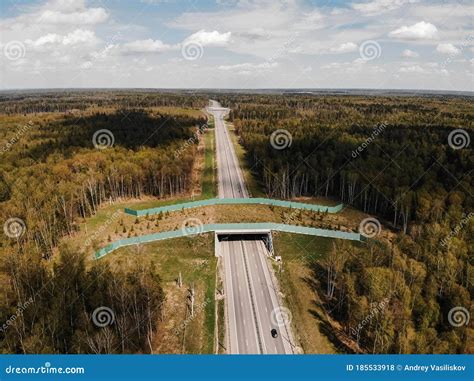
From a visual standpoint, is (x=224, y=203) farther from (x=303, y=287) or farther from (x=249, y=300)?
(x=249, y=300)

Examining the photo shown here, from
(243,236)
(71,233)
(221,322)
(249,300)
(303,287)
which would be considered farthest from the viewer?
(243,236)

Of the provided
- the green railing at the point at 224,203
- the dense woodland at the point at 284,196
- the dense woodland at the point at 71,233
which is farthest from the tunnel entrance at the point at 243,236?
the dense woodland at the point at 71,233

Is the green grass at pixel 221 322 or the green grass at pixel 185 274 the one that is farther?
the green grass at pixel 185 274

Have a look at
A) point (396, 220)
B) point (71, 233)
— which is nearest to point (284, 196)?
point (396, 220)

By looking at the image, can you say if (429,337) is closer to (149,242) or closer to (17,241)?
(149,242)

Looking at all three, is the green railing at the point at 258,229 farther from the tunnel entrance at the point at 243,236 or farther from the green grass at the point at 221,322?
the green grass at the point at 221,322

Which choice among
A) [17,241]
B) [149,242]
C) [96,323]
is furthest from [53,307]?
[149,242]

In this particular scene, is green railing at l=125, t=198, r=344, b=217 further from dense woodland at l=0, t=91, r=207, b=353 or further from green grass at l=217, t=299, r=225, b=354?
green grass at l=217, t=299, r=225, b=354
